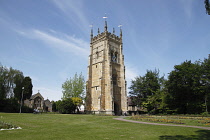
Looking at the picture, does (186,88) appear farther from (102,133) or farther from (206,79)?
(102,133)

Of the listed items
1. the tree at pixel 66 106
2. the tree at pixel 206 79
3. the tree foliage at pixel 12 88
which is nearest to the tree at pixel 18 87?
the tree foliage at pixel 12 88

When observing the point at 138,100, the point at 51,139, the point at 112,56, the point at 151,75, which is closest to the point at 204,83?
the point at 151,75

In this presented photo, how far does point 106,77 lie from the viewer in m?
41.0

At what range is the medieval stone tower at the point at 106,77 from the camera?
1563 inches

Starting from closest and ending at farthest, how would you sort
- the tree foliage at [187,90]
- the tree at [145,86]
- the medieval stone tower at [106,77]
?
the tree foliage at [187,90], the medieval stone tower at [106,77], the tree at [145,86]

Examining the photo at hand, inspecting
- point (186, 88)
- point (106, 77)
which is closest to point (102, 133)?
point (186, 88)

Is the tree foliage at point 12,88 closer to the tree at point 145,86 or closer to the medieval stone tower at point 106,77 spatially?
the medieval stone tower at point 106,77

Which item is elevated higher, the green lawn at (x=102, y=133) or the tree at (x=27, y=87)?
the tree at (x=27, y=87)

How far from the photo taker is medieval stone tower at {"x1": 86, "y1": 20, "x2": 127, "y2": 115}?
39.7m

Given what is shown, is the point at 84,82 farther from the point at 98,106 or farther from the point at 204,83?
the point at 204,83

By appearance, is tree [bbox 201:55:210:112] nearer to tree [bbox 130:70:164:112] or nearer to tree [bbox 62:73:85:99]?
tree [bbox 130:70:164:112]

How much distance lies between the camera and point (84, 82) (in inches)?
1901

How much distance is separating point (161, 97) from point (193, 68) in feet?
32.3

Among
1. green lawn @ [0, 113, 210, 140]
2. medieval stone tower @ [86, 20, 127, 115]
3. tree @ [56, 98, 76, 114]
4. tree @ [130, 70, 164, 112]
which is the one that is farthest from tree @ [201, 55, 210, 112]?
tree @ [56, 98, 76, 114]
